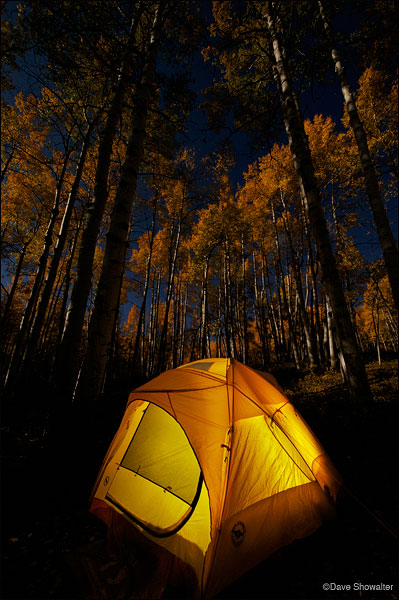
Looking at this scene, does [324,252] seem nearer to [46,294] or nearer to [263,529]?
[263,529]

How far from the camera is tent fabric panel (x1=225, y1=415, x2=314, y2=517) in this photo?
2.26 meters

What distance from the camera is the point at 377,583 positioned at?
191 cm

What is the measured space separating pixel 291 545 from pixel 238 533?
748 millimetres

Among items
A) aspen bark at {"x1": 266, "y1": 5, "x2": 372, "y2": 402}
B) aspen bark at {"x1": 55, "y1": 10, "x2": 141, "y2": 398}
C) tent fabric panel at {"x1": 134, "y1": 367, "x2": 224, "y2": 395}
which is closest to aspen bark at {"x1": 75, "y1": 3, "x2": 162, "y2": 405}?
aspen bark at {"x1": 55, "y1": 10, "x2": 141, "y2": 398}

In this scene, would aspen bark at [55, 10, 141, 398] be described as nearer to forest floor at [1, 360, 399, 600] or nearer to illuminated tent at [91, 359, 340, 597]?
forest floor at [1, 360, 399, 600]

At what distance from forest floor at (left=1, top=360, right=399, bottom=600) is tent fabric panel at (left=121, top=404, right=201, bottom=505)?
73 cm

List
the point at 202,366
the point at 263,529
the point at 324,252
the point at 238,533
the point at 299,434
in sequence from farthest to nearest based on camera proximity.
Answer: the point at 324,252
the point at 202,366
the point at 299,434
the point at 263,529
the point at 238,533

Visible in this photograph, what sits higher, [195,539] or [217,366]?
[217,366]

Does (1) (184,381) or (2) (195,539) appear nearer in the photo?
(2) (195,539)

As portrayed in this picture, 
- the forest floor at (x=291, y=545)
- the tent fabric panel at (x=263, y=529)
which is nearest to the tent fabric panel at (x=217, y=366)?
the tent fabric panel at (x=263, y=529)

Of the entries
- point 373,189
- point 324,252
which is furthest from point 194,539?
point 373,189

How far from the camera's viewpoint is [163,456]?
284 cm

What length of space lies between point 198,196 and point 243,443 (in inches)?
405

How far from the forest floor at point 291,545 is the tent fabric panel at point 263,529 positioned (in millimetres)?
119
